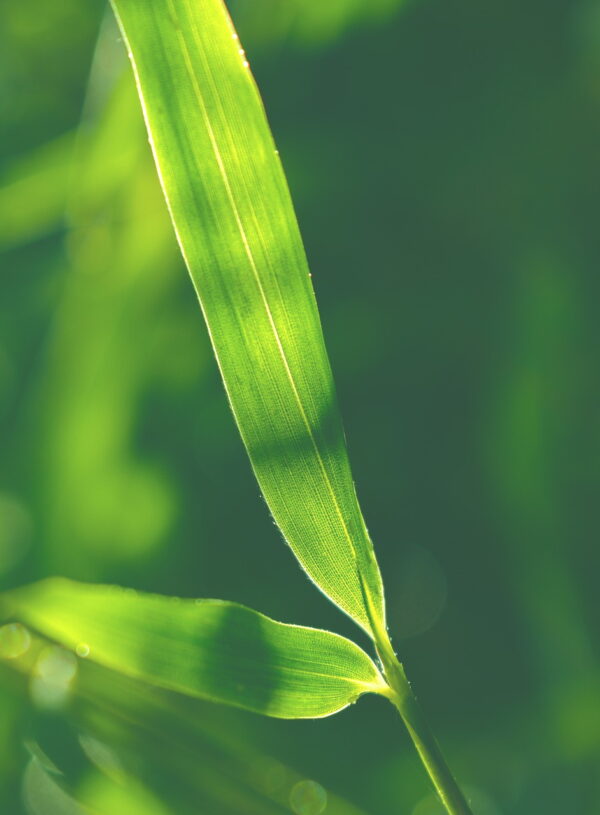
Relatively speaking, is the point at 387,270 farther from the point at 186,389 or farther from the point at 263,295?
the point at 263,295

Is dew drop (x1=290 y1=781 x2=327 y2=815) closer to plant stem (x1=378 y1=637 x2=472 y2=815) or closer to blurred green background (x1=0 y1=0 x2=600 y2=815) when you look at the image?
blurred green background (x1=0 y1=0 x2=600 y2=815)

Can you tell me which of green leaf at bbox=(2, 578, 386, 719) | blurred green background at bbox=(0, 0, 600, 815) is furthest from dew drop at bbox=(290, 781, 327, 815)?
green leaf at bbox=(2, 578, 386, 719)

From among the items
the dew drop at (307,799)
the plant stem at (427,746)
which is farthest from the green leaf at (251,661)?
the dew drop at (307,799)

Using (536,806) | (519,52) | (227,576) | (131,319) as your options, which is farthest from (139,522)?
(519,52)

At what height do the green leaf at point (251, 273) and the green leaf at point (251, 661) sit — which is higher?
the green leaf at point (251, 273)

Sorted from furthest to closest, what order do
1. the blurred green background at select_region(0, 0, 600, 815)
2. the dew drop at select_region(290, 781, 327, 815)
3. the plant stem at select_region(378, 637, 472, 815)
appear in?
the blurred green background at select_region(0, 0, 600, 815)
the dew drop at select_region(290, 781, 327, 815)
the plant stem at select_region(378, 637, 472, 815)

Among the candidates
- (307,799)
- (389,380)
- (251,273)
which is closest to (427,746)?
(251,273)

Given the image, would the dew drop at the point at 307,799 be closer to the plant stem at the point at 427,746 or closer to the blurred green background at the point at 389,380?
the blurred green background at the point at 389,380
